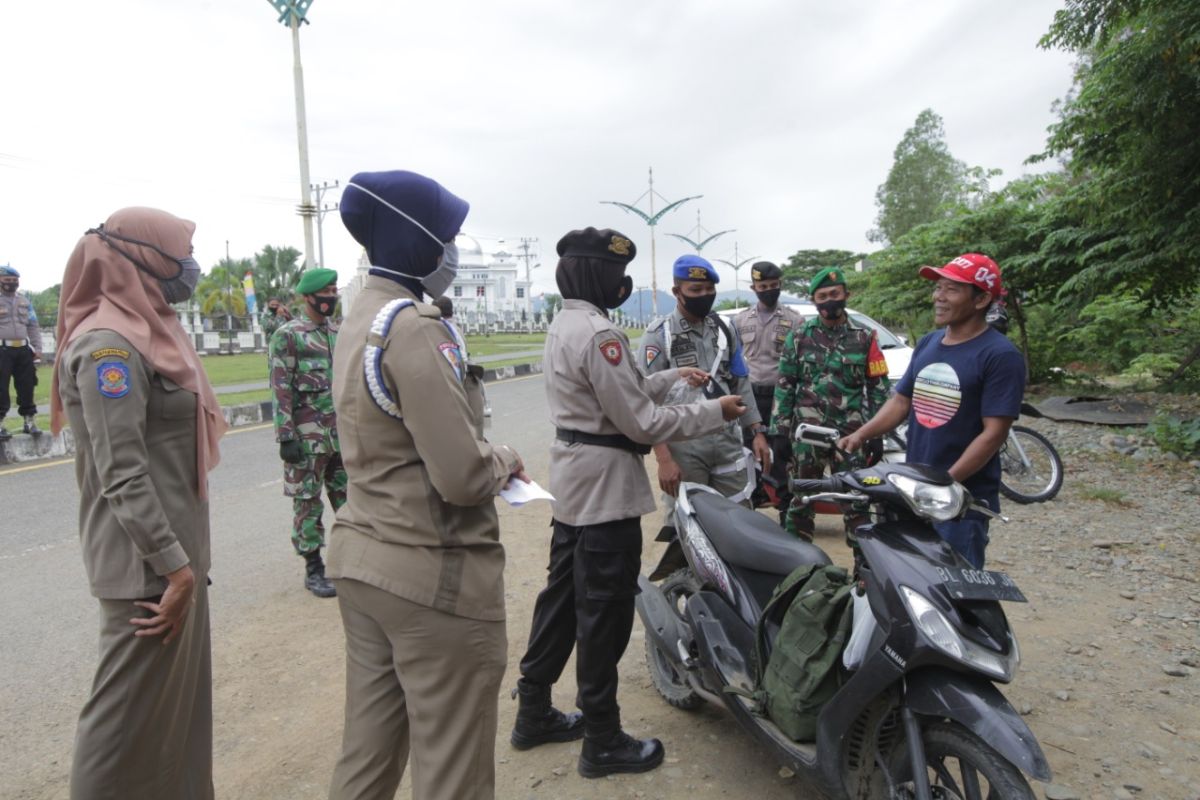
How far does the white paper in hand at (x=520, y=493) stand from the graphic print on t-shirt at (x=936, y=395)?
1.78 m

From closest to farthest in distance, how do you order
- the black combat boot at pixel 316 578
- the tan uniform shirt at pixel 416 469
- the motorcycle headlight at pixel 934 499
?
the tan uniform shirt at pixel 416 469 → the motorcycle headlight at pixel 934 499 → the black combat boot at pixel 316 578

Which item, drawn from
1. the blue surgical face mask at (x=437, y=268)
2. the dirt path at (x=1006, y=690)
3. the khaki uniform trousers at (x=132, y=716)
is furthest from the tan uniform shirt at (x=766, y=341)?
the khaki uniform trousers at (x=132, y=716)

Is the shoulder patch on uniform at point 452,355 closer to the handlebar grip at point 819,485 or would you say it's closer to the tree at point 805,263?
the handlebar grip at point 819,485

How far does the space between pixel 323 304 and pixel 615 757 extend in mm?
3198

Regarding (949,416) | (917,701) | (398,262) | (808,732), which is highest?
(398,262)

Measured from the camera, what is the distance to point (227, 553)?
16.7 feet

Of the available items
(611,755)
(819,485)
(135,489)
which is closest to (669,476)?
(819,485)

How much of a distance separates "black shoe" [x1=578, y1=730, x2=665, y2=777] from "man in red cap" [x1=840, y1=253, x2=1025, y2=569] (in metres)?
1.36

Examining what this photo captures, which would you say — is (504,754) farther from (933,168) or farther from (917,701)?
(933,168)

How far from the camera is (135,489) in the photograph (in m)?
1.89

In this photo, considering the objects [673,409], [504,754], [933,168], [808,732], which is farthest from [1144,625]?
[933,168]

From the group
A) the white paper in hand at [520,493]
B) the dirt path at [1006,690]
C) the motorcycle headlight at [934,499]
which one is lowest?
the dirt path at [1006,690]

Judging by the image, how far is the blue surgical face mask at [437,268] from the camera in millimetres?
1826

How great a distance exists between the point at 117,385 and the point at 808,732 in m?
2.13
